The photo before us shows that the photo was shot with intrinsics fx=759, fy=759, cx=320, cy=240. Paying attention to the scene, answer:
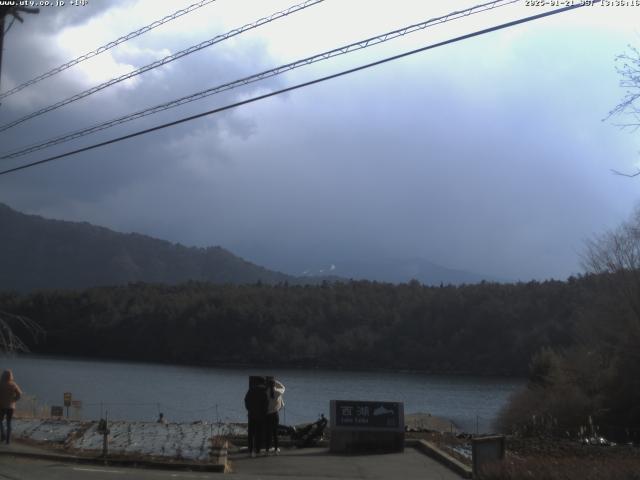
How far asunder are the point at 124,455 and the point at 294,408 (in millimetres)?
34285

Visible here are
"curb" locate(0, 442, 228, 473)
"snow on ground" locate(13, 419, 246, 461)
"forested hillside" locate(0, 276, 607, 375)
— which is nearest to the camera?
"curb" locate(0, 442, 228, 473)

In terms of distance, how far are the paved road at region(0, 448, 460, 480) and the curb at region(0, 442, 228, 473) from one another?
8.0 inches

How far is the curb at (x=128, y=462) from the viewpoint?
13.1m

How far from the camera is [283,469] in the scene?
531 inches

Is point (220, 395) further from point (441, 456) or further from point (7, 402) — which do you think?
point (441, 456)

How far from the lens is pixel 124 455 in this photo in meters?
14.0

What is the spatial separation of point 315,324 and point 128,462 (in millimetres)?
113806

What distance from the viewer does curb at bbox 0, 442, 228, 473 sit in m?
13.1

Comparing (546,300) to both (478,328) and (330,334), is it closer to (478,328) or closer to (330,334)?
(478,328)

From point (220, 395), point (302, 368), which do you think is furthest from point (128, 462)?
point (302, 368)

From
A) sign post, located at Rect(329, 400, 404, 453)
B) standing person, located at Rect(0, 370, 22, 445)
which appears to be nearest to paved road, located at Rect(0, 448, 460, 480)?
sign post, located at Rect(329, 400, 404, 453)

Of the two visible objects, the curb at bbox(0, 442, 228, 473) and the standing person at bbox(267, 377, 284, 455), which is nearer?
the curb at bbox(0, 442, 228, 473)

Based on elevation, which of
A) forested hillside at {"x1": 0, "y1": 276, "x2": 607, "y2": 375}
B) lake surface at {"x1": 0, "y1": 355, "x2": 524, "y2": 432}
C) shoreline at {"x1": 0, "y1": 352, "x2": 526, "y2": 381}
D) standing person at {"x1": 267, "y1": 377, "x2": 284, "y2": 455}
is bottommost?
lake surface at {"x1": 0, "y1": 355, "x2": 524, "y2": 432}

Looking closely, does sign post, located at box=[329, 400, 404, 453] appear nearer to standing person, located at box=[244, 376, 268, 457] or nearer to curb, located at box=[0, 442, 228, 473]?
standing person, located at box=[244, 376, 268, 457]
